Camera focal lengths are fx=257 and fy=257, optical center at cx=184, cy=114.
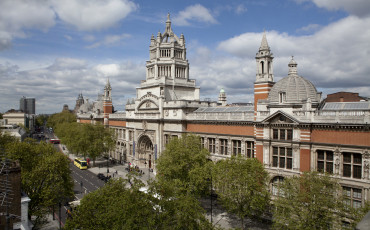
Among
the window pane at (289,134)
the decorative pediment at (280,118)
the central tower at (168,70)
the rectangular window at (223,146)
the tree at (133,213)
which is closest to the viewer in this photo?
the tree at (133,213)

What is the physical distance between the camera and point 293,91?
36750mm

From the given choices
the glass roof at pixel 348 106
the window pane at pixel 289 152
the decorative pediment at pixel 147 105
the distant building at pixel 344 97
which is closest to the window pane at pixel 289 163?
the window pane at pixel 289 152

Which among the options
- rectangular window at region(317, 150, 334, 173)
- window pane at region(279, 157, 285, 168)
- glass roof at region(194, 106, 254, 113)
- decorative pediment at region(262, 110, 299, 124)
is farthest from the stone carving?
glass roof at region(194, 106, 254, 113)

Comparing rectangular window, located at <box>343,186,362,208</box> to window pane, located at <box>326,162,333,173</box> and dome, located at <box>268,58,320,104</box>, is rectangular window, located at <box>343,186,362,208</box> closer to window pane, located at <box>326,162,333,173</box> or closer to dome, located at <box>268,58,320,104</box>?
window pane, located at <box>326,162,333,173</box>

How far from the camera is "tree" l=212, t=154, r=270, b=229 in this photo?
30875 millimetres

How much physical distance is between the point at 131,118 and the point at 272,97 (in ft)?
134

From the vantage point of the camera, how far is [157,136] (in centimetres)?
5859

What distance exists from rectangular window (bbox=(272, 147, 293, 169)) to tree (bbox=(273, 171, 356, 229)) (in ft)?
30.6

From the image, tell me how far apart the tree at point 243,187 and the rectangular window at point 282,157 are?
5.17 m

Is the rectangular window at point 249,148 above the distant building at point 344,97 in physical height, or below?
below

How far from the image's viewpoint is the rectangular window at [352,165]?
99.7ft

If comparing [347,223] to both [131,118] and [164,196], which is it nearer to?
[164,196]

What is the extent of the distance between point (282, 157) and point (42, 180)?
103ft

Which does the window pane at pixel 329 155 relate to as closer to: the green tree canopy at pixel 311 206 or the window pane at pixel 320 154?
the window pane at pixel 320 154
